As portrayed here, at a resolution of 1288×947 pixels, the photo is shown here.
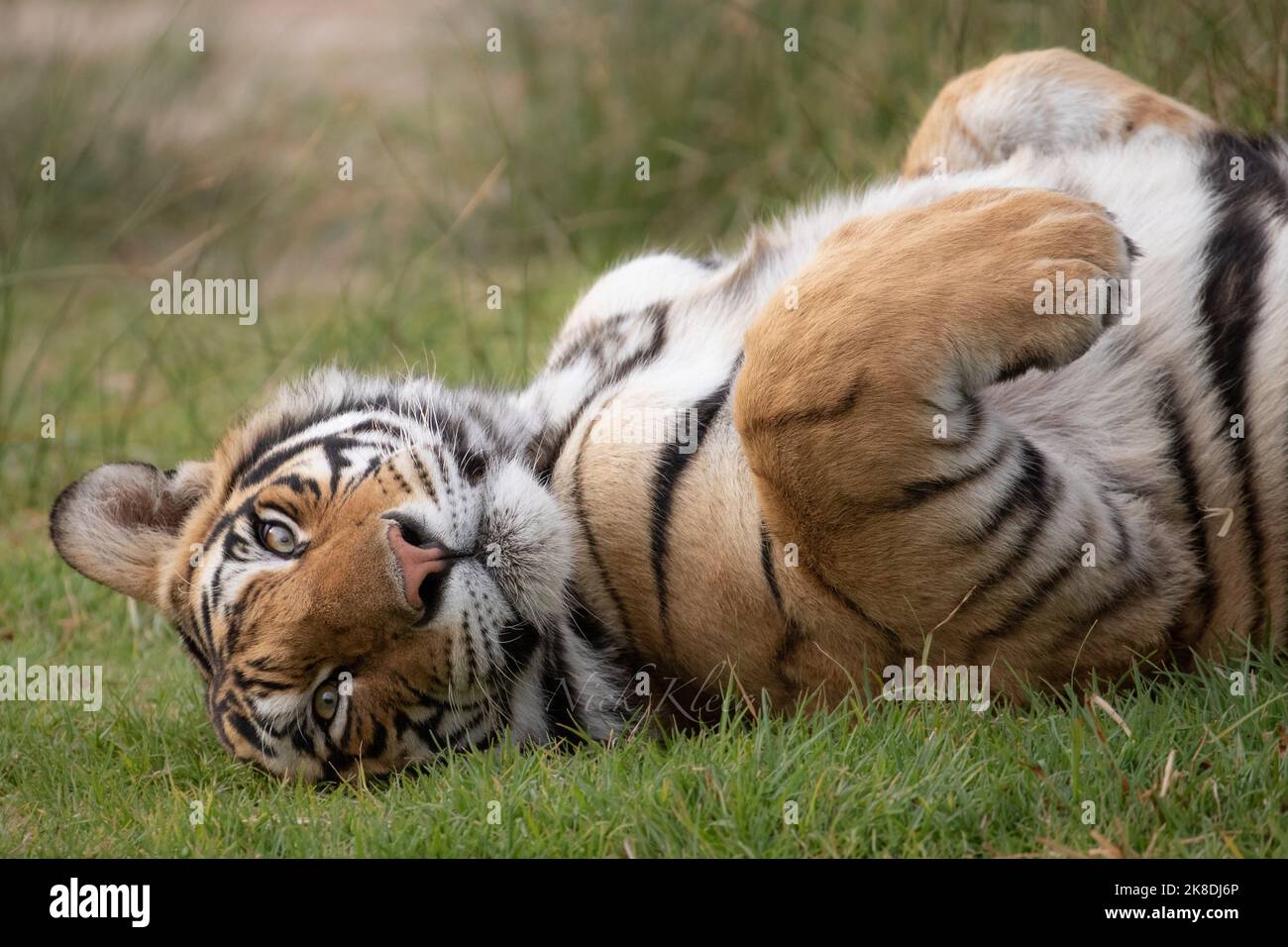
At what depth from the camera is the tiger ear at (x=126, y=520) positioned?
3.06m

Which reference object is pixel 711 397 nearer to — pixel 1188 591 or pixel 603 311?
pixel 603 311

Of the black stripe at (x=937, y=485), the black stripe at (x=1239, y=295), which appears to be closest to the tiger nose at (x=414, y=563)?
the black stripe at (x=937, y=485)

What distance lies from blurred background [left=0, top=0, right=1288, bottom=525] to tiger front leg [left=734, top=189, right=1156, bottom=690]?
1.25 metres

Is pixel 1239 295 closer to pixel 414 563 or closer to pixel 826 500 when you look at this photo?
pixel 826 500

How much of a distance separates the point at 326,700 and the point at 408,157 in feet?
21.4

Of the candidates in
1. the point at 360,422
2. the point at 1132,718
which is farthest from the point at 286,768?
the point at 1132,718

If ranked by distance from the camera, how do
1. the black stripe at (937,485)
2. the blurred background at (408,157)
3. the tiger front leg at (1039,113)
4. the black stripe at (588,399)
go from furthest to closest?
the blurred background at (408,157)
the tiger front leg at (1039,113)
the black stripe at (588,399)
the black stripe at (937,485)

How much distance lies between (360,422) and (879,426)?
4.02 feet

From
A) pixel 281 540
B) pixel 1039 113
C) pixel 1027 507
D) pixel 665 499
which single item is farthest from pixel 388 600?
pixel 1039 113

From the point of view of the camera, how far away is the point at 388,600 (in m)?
2.48

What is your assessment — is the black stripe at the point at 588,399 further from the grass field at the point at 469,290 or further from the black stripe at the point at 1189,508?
the black stripe at the point at 1189,508

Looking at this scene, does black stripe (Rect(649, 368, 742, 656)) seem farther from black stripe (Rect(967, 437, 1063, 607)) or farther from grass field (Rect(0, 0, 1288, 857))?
black stripe (Rect(967, 437, 1063, 607))
